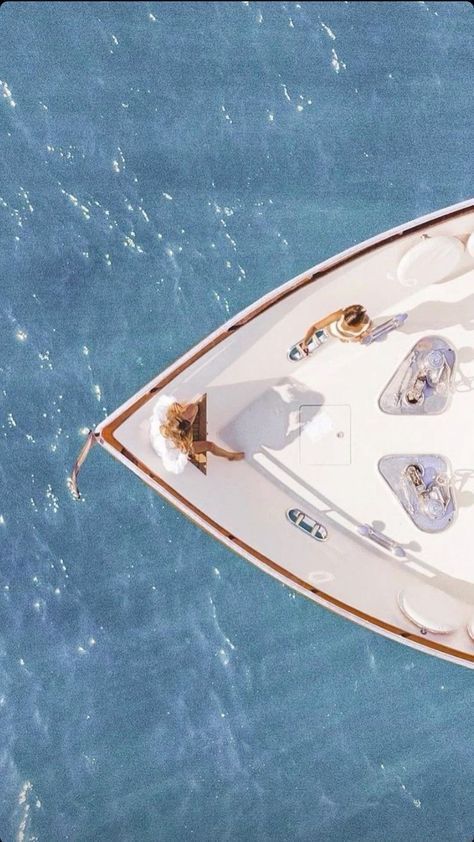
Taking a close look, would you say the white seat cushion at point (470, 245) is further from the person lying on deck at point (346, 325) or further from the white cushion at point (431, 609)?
the white cushion at point (431, 609)

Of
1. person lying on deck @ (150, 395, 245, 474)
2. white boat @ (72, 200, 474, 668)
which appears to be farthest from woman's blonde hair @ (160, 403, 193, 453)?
white boat @ (72, 200, 474, 668)

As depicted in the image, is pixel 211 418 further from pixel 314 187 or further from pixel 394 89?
pixel 394 89

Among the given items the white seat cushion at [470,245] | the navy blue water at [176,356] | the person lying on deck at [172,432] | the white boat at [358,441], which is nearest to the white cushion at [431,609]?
the white boat at [358,441]

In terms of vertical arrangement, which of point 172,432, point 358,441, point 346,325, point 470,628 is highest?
point 346,325

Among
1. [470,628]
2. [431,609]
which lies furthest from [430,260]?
[470,628]

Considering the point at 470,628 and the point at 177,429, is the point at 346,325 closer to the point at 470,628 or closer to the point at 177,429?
the point at 177,429

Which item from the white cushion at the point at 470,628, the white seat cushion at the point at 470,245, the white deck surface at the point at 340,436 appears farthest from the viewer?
the white deck surface at the point at 340,436
